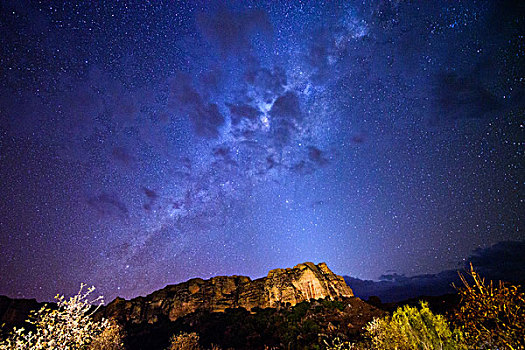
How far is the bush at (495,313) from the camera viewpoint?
39.3 ft

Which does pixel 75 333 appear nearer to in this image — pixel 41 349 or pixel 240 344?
pixel 41 349

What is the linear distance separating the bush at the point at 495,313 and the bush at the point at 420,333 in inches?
175

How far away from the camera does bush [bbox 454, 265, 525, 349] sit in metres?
12.0

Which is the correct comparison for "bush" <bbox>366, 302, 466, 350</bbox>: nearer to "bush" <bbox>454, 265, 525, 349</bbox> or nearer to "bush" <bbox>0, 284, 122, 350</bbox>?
"bush" <bbox>454, 265, 525, 349</bbox>

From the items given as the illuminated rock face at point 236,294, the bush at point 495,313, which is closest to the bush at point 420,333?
the bush at point 495,313

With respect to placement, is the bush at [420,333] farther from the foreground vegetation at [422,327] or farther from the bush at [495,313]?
the bush at [495,313]

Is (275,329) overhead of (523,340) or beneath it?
beneath

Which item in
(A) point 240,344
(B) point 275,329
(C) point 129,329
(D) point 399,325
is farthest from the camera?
(C) point 129,329

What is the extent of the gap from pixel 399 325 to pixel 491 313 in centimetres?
869

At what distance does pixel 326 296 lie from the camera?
A: 79062 mm

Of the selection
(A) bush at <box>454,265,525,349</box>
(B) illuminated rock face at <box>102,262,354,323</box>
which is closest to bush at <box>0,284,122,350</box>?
(A) bush at <box>454,265,525,349</box>

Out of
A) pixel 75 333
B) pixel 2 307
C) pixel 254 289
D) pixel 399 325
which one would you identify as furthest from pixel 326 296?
pixel 2 307

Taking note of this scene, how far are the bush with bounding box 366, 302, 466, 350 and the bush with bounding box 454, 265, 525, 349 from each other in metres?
4.44

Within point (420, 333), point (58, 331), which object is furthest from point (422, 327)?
point (58, 331)
